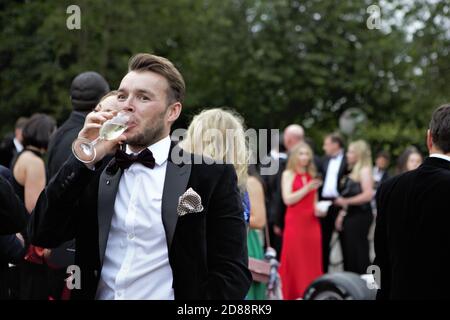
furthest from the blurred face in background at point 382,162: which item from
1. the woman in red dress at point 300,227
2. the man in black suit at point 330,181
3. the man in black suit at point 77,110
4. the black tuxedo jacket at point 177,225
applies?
the black tuxedo jacket at point 177,225

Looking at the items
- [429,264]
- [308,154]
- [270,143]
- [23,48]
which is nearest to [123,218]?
[429,264]

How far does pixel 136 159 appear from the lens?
4.00m

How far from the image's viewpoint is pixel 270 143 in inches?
552

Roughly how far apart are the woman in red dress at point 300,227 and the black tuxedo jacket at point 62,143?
5.62 m

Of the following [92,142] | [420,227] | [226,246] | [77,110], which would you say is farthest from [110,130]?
[77,110]

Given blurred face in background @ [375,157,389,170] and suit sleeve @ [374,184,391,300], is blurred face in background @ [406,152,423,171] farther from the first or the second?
suit sleeve @ [374,184,391,300]

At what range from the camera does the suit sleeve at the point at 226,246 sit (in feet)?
13.2

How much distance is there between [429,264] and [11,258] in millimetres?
2496

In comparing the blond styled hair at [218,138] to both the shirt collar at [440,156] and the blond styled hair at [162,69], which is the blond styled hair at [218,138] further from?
the blond styled hair at [162,69]

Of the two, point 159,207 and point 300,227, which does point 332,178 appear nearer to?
point 300,227

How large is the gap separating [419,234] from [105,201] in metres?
1.75

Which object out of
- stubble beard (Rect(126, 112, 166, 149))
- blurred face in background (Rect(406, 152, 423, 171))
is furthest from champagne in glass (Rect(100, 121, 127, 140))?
blurred face in background (Rect(406, 152, 423, 171))

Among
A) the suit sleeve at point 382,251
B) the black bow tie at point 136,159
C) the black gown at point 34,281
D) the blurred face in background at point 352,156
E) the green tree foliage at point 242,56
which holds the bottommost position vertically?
the black gown at point 34,281

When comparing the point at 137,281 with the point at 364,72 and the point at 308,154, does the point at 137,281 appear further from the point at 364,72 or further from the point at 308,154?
the point at 364,72
